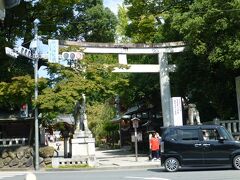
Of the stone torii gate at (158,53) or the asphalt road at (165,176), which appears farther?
the stone torii gate at (158,53)

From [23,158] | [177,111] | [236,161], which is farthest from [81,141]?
[236,161]

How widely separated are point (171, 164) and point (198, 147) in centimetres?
138

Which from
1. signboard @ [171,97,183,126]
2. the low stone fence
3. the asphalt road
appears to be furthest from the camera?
the low stone fence

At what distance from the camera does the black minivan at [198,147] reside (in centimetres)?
1822

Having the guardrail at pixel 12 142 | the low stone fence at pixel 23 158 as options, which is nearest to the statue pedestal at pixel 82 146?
the low stone fence at pixel 23 158

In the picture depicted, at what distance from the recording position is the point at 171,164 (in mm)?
18750

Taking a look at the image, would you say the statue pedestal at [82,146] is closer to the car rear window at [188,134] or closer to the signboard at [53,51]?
the signboard at [53,51]

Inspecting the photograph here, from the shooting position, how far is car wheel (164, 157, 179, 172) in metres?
18.7

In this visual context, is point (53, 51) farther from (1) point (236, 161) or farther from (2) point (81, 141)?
(1) point (236, 161)

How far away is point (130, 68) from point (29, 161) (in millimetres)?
9017

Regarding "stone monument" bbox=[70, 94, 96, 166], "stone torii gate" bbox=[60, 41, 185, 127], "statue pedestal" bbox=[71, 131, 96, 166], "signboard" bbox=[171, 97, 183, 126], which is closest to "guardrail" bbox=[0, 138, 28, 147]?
"stone monument" bbox=[70, 94, 96, 166]

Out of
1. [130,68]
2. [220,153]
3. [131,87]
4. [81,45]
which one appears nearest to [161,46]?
[130,68]

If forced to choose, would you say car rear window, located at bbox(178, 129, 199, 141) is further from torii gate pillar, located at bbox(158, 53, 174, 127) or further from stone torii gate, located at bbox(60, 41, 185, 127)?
torii gate pillar, located at bbox(158, 53, 174, 127)

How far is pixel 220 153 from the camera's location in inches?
717
